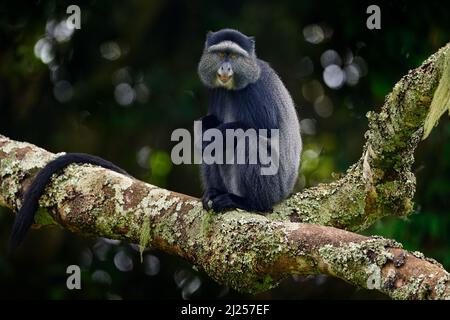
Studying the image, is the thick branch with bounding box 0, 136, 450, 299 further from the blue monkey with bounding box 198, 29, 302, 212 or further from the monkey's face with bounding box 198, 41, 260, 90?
the monkey's face with bounding box 198, 41, 260, 90

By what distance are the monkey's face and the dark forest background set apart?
3.81 m

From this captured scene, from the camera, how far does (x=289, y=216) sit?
631cm

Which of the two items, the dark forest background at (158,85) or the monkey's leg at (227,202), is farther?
the dark forest background at (158,85)

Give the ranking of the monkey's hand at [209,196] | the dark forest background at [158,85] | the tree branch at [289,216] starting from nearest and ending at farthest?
the tree branch at [289,216], the monkey's hand at [209,196], the dark forest background at [158,85]

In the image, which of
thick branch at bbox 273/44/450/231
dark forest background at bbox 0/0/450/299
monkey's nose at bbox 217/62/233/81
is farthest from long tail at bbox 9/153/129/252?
dark forest background at bbox 0/0/450/299

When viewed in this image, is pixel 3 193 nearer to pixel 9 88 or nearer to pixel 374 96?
pixel 9 88

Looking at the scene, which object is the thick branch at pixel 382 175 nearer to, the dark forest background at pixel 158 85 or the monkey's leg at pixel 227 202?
the monkey's leg at pixel 227 202

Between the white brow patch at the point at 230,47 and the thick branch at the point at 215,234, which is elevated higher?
the white brow patch at the point at 230,47

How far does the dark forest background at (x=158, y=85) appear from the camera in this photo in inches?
438

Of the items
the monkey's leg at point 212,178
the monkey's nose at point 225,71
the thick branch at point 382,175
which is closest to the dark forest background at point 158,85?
the monkey's nose at point 225,71

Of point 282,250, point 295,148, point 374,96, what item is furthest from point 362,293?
point 282,250

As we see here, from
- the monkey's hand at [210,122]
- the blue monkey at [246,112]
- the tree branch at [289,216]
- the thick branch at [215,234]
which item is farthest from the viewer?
the monkey's hand at [210,122]

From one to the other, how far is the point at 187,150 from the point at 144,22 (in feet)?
10.0

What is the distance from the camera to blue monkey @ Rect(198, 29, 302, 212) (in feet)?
21.9
